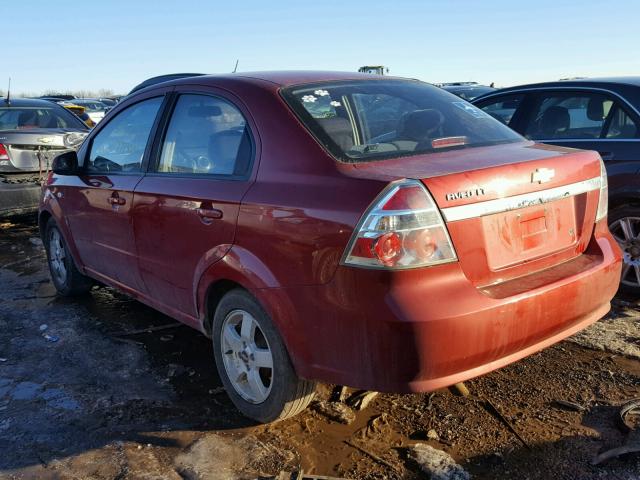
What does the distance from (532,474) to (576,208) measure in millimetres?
1256

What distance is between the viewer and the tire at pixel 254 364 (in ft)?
9.43

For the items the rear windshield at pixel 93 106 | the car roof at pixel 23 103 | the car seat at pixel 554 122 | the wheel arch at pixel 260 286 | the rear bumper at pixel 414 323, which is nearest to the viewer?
the rear bumper at pixel 414 323

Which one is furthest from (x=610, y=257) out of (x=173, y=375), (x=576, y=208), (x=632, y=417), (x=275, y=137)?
(x=173, y=375)

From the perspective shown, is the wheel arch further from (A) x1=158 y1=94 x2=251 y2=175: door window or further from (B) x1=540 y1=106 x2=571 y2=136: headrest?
(B) x1=540 y1=106 x2=571 y2=136: headrest

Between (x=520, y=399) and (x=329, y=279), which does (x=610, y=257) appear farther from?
Answer: (x=329, y=279)

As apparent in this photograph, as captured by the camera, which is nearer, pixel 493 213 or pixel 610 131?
pixel 493 213

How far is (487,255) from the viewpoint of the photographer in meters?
2.56

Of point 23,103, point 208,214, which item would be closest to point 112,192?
point 208,214

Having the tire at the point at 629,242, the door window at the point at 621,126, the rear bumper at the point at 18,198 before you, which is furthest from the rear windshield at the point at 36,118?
the tire at the point at 629,242

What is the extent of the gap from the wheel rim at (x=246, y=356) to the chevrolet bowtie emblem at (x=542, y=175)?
145 centimetres

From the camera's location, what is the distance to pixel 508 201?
260 cm

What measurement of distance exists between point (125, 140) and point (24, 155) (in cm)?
400

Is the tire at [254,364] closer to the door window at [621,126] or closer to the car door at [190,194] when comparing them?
the car door at [190,194]

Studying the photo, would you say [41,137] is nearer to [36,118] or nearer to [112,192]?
[36,118]
